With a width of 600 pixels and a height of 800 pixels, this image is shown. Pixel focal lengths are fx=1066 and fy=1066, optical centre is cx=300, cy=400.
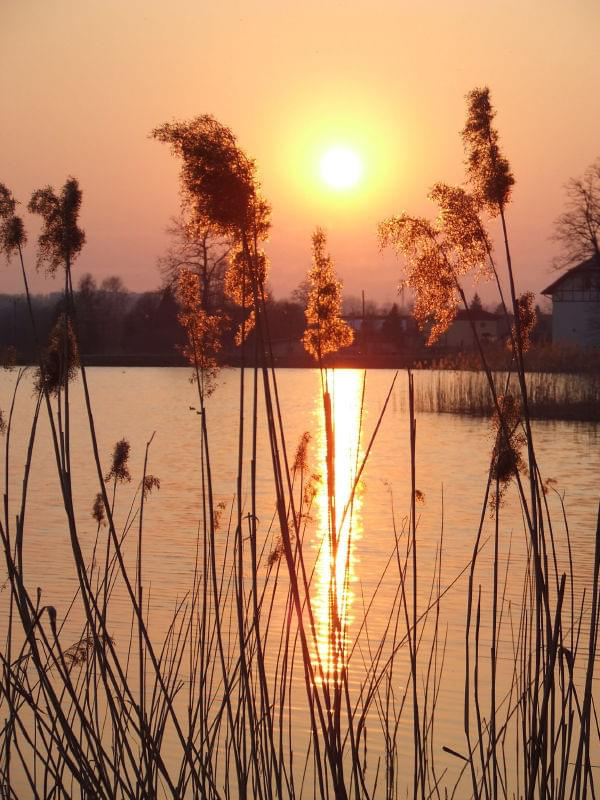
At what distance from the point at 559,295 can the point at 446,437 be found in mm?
39038

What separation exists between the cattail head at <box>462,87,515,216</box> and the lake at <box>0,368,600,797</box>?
517mm

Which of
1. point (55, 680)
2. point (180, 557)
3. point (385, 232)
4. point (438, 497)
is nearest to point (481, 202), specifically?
point (385, 232)

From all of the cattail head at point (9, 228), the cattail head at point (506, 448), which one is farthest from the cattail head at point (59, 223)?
the cattail head at point (506, 448)

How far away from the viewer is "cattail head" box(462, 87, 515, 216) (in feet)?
7.27

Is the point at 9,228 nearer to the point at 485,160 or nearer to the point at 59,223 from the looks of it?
the point at 59,223

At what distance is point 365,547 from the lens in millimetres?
8938

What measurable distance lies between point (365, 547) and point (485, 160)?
692 cm

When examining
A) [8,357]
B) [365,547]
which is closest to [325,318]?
[8,357]

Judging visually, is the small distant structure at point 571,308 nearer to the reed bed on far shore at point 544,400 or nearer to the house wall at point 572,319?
the house wall at point 572,319

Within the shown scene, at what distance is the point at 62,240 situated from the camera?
2059 millimetres

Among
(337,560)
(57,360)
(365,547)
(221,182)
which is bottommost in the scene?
(365,547)

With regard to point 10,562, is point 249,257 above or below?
above

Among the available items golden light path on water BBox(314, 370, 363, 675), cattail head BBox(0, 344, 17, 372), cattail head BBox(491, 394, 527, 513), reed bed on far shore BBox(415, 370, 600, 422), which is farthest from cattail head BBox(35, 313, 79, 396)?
reed bed on far shore BBox(415, 370, 600, 422)

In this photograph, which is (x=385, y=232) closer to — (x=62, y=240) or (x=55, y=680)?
(x=62, y=240)
